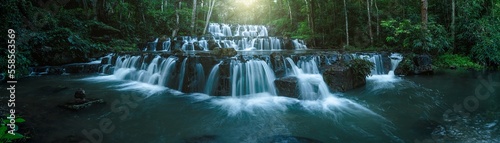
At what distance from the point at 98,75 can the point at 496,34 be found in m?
20.3

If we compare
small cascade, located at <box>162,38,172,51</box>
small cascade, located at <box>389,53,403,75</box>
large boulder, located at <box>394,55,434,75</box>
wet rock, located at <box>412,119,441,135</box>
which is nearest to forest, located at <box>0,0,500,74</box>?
large boulder, located at <box>394,55,434,75</box>

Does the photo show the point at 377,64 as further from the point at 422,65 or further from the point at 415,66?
the point at 422,65

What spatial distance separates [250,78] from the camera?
824 centimetres

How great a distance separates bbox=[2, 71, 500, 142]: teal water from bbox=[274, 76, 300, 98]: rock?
0.25 meters

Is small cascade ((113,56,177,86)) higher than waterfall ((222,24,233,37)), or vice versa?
waterfall ((222,24,233,37))

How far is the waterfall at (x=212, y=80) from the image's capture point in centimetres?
805

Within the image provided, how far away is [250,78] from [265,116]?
2530mm

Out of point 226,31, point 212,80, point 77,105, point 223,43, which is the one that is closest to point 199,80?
point 212,80

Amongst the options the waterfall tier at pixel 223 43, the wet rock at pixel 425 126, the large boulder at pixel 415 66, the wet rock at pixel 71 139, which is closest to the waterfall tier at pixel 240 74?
the large boulder at pixel 415 66

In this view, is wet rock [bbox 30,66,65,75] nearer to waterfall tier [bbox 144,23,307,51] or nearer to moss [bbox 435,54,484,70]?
waterfall tier [bbox 144,23,307,51]

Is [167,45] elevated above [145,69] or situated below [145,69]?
above

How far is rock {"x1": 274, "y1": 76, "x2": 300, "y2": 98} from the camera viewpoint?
7.37 m

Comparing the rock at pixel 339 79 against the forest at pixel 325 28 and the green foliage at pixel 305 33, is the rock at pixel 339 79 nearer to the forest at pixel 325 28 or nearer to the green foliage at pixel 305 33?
the forest at pixel 325 28

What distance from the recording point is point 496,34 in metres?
11.9
